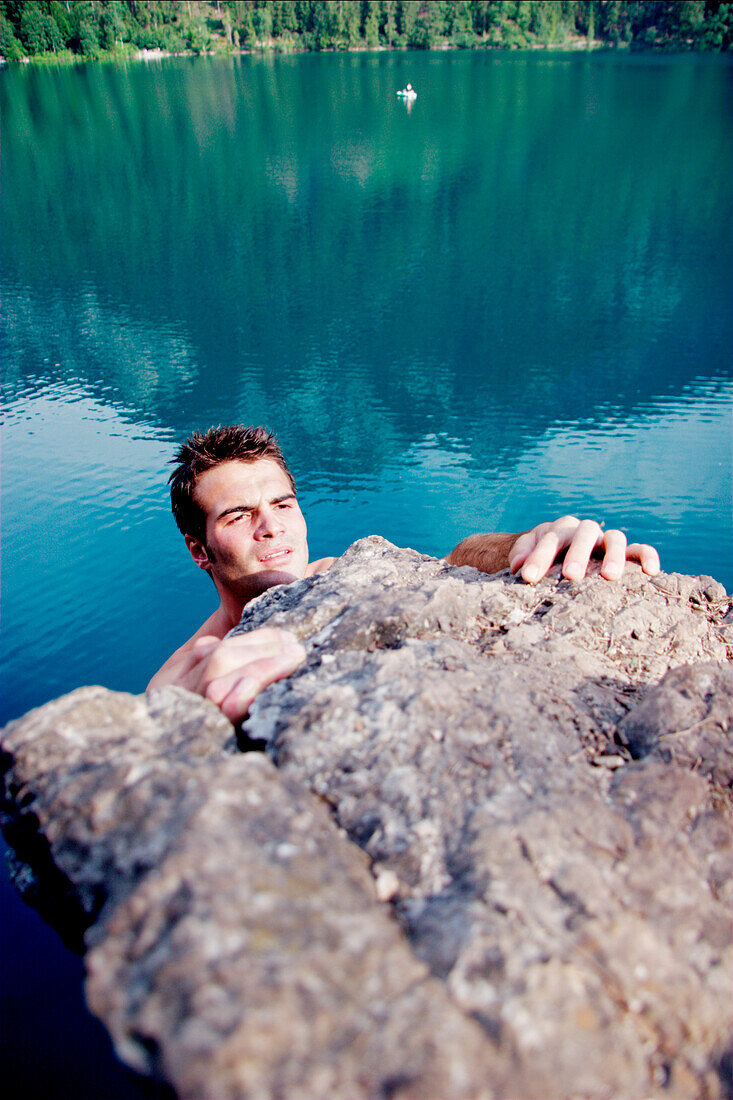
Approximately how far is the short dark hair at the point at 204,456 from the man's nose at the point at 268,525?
289 millimetres

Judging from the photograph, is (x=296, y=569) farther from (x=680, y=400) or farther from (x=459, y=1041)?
(x=680, y=400)

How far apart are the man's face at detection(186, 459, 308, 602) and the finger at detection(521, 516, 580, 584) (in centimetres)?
104

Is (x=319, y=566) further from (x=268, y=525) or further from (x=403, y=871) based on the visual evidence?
(x=403, y=871)

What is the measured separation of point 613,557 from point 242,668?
1300 millimetres

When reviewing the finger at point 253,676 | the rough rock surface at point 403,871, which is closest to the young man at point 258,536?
the finger at point 253,676

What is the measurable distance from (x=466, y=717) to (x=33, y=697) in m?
4.52

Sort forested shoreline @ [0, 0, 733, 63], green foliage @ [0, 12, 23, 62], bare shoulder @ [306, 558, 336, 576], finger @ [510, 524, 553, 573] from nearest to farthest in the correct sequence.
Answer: finger @ [510, 524, 553, 573], bare shoulder @ [306, 558, 336, 576], green foliage @ [0, 12, 23, 62], forested shoreline @ [0, 0, 733, 63]

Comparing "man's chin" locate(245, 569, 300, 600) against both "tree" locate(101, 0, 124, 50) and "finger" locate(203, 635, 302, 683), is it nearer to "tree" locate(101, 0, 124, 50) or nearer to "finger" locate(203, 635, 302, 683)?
"finger" locate(203, 635, 302, 683)

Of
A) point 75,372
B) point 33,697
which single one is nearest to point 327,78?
point 75,372

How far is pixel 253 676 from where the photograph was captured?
1685mm

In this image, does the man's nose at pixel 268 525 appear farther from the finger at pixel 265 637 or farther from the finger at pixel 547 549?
the finger at pixel 547 549

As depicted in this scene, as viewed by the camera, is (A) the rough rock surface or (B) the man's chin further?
(B) the man's chin

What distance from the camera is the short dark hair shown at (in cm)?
296

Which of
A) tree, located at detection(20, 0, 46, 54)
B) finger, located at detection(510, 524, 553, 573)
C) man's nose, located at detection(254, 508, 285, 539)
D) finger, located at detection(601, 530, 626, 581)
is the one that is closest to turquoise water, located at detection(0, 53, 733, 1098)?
man's nose, located at detection(254, 508, 285, 539)
